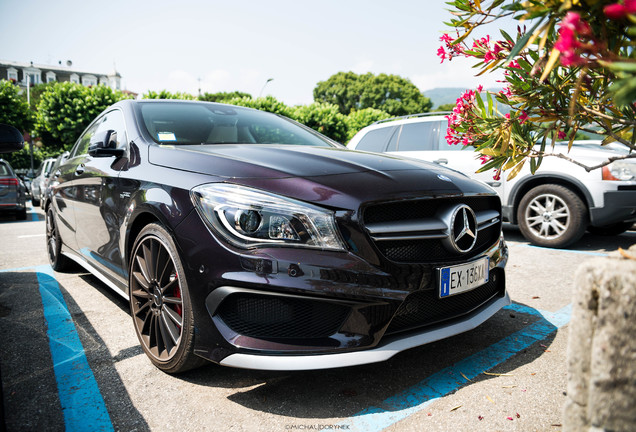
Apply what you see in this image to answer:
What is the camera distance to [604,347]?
121cm

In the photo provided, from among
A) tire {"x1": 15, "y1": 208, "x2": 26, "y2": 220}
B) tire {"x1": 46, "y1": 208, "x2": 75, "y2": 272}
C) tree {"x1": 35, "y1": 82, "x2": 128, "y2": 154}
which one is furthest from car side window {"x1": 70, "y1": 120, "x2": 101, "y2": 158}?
tree {"x1": 35, "y1": 82, "x2": 128, "y2": 154}

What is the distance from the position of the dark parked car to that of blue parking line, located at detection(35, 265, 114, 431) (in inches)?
13.3

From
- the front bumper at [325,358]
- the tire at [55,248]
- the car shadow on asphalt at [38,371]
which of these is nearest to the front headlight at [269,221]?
the front bumper at [325,358]

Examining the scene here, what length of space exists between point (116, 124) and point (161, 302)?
64.5 inches

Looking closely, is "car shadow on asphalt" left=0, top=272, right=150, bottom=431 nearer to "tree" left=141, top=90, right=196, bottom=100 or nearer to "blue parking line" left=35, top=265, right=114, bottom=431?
"blue parking line" left=35, top=265, right=114, bottom=431

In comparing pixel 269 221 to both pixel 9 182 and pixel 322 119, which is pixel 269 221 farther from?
pixel 322 119

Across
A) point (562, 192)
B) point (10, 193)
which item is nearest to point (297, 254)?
point (562, 192)

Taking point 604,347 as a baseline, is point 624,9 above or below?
above

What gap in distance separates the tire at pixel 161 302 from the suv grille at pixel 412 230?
0.92 m

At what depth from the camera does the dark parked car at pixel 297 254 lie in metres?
2.04

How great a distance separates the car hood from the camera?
218 centimetres

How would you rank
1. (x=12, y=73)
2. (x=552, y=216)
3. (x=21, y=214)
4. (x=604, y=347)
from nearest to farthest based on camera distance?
(x=604, y=347) → (x=552, y=216) → (x=21, y=214) → (x=12, y=73)

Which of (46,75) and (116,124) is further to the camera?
(46,75)

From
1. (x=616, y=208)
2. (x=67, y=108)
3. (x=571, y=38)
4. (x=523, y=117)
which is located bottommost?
(x=616, y=208)
